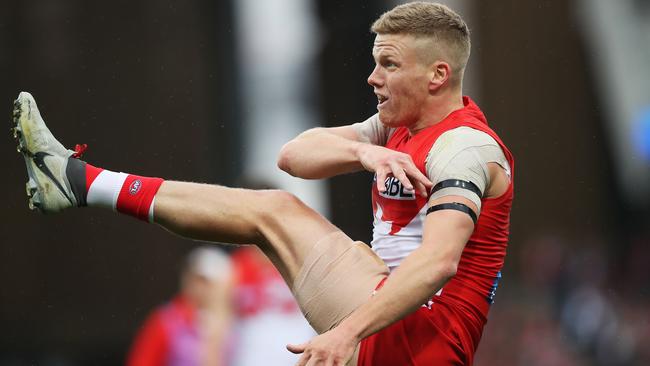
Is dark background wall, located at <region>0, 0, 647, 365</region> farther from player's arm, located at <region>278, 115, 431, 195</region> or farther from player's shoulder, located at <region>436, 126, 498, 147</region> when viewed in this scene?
player's shoulder, located at <region>436, 126, 498, 147</region>

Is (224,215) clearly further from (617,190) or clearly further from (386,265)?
(617,190)

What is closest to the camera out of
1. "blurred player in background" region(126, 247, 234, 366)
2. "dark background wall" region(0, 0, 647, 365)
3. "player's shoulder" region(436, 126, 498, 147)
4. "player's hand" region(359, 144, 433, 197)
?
"player's hand" region(359, 144, 433, 197)

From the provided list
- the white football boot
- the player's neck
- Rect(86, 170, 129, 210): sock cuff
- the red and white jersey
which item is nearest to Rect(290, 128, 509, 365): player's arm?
the red and white jersey

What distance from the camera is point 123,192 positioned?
5.38 m

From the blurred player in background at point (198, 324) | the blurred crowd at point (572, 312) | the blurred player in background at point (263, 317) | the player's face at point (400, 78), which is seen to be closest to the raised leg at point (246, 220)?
the player's face at point (400, 78)

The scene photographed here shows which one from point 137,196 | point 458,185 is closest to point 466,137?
point 458,185

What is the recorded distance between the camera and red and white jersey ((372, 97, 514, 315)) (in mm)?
5211

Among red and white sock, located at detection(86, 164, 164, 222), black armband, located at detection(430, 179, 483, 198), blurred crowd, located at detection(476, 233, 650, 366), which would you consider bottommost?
blurred crowd, located at detection(476, 233, 650, 366)

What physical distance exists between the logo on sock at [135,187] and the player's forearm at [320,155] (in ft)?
2.13

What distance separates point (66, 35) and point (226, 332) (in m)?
5.23

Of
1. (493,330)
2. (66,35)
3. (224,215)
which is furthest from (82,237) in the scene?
(224,215)

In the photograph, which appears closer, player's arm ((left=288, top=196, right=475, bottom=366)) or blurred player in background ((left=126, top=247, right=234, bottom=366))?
player's arm ((left=288, top=196, right=475, bottom=366))

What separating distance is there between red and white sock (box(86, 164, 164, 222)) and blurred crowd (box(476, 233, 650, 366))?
7.55m

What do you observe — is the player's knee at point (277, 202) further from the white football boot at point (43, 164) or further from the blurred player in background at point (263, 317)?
the blurred player in background at point (263, 317)
